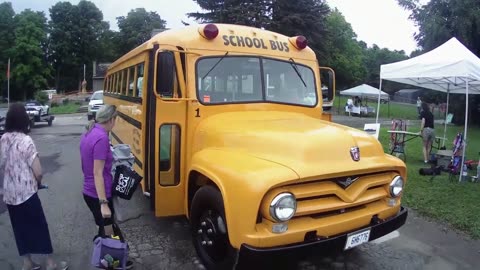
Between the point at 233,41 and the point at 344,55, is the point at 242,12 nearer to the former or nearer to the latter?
the point at 233,41

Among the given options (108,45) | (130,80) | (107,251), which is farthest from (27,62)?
(107,251)

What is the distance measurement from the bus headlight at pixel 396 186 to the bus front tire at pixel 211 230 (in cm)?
164

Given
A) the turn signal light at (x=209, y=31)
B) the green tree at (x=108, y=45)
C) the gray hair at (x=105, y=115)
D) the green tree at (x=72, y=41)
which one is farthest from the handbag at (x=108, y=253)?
the green tree at (x=108, y=45)

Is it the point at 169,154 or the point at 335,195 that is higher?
the point at 169,154

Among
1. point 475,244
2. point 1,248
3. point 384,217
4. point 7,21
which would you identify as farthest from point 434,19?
point 7,21

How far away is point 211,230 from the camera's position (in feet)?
12.7

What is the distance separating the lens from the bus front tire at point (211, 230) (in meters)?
3.70

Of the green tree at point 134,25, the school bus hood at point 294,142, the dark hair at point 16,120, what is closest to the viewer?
the school bus hood at point 294,142

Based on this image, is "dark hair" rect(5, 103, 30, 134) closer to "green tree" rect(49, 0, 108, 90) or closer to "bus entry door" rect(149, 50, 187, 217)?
"bus entry door" rect(149, 50, 187, 217)

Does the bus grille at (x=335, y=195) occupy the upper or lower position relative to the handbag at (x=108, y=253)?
upper

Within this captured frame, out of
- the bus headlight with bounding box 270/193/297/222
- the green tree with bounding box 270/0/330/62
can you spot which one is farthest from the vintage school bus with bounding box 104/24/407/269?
the green tree with bounding box 270/0/330/62

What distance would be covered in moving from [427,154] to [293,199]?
8765 millimetres

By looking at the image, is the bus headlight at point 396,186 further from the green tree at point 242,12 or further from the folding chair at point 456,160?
the green tree at point 242,12

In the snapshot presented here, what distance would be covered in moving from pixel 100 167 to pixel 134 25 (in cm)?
7845
